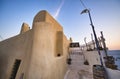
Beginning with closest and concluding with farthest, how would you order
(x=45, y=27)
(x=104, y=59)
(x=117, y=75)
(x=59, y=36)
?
(x=117, y=75), (x=45, y=27), (x=104, y=59), (x=59, y=36)

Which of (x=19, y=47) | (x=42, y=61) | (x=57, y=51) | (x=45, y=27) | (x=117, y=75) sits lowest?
(x=117, y=75)

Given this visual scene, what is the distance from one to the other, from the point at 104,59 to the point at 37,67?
6100 mm

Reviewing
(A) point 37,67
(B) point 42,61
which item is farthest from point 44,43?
(A) point 37,67

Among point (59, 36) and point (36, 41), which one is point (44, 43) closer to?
point (36, 41)

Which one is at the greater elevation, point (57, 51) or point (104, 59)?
point (57, 51)

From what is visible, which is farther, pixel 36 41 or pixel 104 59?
pixel 104 59

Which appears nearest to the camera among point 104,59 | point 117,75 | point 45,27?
point 117,75

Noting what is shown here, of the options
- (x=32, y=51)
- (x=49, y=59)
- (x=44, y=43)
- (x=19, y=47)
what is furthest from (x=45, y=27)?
(x=19, y=47)

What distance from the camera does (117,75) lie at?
3.62 metres

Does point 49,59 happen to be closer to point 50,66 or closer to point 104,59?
point 50,66

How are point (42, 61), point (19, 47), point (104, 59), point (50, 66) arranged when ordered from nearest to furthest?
point (42, 61) < point (50, 66) < point (104, 59) < point (19, 47)

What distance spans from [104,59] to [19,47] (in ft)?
28.2

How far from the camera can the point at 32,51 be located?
5.34 m

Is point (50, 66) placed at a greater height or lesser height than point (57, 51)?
lesser
